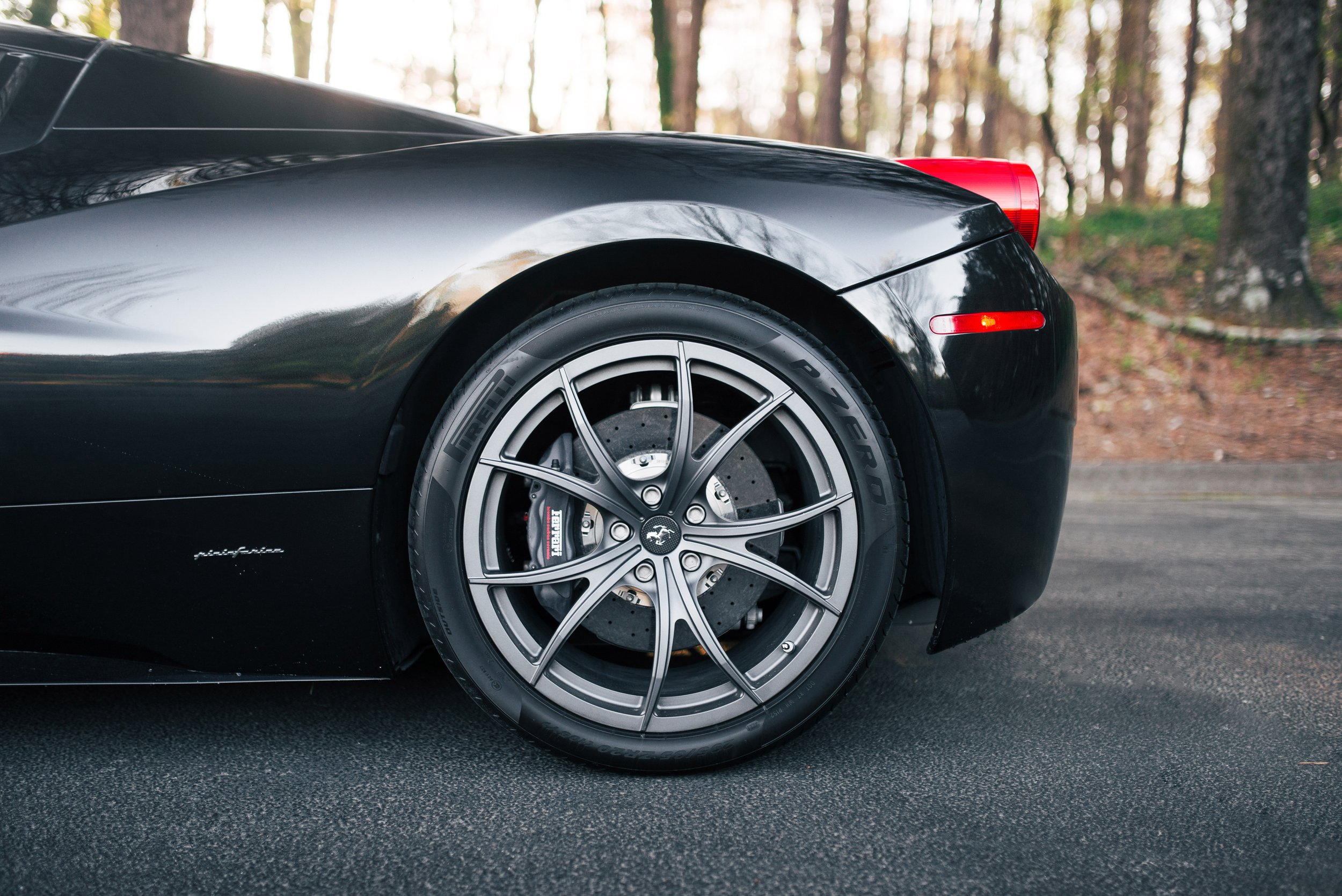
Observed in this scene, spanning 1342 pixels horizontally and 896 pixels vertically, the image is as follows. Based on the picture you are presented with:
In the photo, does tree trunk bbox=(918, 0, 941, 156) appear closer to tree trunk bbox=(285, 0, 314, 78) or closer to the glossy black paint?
tree trunk bbox=(285, 0, 314, 78)

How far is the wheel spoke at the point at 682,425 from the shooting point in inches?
57.1

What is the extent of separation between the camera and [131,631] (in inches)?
57.2

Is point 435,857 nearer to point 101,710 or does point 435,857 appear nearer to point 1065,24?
point 101,710

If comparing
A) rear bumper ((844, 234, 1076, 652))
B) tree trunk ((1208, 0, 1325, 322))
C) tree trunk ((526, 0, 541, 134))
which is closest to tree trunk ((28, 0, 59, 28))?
rear bumper ((844, 234, 1076, 652))

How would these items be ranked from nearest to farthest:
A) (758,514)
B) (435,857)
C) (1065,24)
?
1. (435,857)
2. (758,514)
3. (1065,24)

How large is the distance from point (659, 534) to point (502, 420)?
333 millimetres

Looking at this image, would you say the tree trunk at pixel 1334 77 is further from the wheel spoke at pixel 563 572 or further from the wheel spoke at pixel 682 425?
the wheel spoke at pixel 563 572

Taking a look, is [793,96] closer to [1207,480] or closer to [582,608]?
[1207,480]

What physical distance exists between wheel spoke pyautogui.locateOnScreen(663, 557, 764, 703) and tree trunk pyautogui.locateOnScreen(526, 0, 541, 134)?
20027 mm

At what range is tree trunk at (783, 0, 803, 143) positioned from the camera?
25.1 meters

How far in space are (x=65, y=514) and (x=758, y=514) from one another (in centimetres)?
118

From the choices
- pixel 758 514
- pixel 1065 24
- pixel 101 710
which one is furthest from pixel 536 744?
pixel 1065 24

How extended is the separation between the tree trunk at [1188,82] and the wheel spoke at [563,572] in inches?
828

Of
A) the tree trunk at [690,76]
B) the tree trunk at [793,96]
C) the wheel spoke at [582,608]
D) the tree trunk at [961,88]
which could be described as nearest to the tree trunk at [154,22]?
the wheel spoke at [582,608]
